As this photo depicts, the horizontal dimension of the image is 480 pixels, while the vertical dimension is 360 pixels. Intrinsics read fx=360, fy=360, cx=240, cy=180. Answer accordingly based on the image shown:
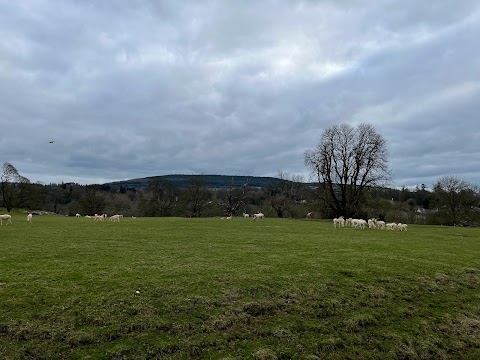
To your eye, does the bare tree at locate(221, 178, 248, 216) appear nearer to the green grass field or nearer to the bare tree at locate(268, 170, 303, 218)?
the bare tree at locate(268, 170, 303, 218)

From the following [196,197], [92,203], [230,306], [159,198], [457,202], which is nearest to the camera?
[230,306]

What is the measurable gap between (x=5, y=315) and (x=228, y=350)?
6870 mm

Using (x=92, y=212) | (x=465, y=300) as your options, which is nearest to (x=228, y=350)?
(x=465, y=300)

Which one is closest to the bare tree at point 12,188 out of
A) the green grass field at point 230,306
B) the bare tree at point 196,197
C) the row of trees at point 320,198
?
Result: the row of trees at point 320,198

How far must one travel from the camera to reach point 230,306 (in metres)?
12.7

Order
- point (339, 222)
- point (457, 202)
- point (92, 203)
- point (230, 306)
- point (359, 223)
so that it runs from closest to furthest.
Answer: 1. point (230, 306)
2. point (359, 223)
3. point (339, 222)
4. point (457, 202)
5. point (92, 203)

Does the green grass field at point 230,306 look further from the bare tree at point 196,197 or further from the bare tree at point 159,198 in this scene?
the bare tree at point 196,197

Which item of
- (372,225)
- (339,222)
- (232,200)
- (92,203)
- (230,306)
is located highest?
(232,200)

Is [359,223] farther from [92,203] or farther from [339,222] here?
[92,203]

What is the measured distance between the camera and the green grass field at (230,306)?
1048 cm

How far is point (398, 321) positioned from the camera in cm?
1355

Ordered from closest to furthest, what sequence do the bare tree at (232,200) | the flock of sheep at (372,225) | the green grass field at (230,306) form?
the green grass field at (230,306) → the flock of sheep at (372,225) → the bare tree at (232,200)

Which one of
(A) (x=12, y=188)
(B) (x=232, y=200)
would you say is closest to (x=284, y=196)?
(B) (x=232, y=200)

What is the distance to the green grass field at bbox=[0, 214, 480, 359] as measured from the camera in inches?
413
